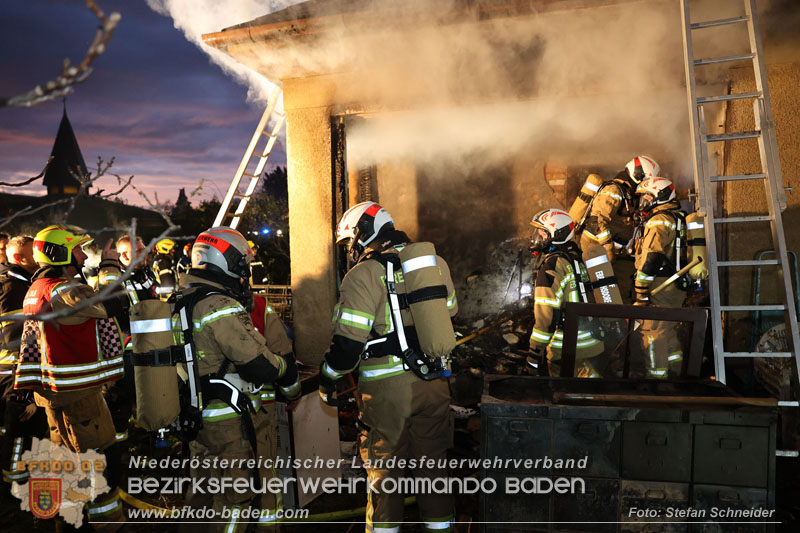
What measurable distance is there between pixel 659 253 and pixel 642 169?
1175 millimetres

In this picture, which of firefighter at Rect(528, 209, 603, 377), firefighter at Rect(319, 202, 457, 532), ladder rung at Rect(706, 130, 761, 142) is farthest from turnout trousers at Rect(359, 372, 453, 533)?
ladder rung at Rect(706, 130, 761, 142)

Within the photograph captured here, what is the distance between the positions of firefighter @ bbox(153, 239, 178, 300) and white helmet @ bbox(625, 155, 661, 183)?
253 inches

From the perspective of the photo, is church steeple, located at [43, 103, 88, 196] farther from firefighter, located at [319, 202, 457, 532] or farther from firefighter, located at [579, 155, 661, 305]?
firefighter, located at [319, 202, 457, 532]

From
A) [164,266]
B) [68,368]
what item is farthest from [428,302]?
[164,266]

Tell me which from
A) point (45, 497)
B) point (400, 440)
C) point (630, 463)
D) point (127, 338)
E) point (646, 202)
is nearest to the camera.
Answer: point (630, 463)

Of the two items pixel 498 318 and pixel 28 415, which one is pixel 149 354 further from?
pixel 498 318

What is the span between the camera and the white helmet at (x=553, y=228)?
479 cm

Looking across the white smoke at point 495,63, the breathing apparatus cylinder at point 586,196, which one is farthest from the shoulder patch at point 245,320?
the breathing apparatus cylinder at point 586,196

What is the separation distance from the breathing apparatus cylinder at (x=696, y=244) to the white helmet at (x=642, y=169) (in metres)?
0.69

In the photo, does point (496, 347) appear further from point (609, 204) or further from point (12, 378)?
point (12, 378)

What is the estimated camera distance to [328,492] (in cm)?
454

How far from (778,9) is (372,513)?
19.6ft

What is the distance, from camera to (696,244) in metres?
5.76

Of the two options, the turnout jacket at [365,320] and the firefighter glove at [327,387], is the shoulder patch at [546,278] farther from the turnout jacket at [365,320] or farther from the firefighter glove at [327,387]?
the firefighter glove at [327,387]
